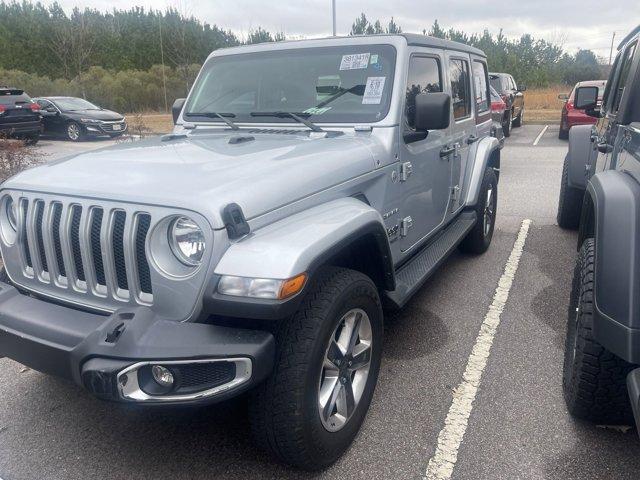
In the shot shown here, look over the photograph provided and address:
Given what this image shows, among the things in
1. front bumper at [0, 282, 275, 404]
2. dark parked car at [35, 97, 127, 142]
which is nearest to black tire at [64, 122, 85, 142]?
dark parked car at [35, 97, 127, 142]

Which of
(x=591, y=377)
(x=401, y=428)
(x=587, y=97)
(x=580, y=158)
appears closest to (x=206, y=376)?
(x=401, y=428)

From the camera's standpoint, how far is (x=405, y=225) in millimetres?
3432

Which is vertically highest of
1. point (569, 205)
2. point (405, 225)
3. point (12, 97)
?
point (12, 97)

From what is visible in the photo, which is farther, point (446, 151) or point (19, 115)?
point (19, 115)

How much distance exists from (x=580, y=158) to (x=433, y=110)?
292cm

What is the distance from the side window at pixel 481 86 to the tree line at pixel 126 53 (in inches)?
463

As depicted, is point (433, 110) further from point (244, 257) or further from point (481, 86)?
point (481, 86)

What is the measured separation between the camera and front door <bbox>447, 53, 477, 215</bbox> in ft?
14.3

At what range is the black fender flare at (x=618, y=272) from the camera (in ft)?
6.50

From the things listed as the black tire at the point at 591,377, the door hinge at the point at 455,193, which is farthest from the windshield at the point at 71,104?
the black tire at the point at 591,377

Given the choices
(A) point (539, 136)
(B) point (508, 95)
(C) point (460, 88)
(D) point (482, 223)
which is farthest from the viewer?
(A) point (539, 136)

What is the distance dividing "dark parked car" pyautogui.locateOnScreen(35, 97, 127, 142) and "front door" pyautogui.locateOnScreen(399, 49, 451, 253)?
1514 cm

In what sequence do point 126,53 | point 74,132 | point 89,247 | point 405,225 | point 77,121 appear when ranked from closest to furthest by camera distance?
point 89,247
point 405,225
point 77,121
point 74,132
point 126,53

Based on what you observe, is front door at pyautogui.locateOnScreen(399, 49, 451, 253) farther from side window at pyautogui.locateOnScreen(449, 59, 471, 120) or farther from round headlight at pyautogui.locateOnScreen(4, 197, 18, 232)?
round headlight at pyautogui.locateOnScreen(4, 197, 18, 232)
